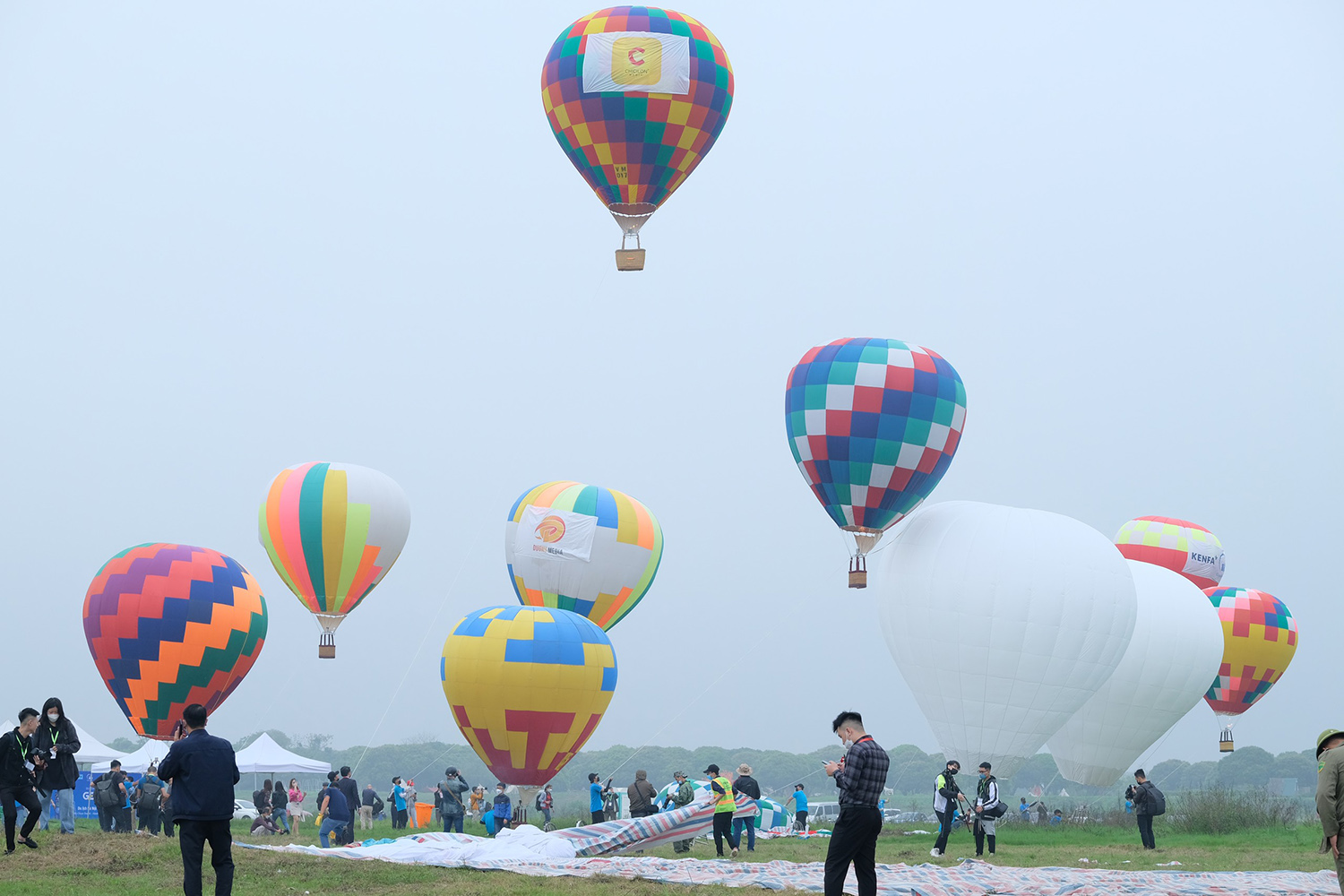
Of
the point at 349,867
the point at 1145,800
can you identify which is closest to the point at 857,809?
the point at 349,867

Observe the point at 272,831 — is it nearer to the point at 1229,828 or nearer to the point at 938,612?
the point at 938,612

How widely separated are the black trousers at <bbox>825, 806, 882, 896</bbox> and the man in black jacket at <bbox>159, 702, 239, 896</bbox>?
405 centimetres

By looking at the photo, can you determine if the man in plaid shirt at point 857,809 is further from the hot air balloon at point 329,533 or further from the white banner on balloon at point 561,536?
the hot air balloon at point 329,533

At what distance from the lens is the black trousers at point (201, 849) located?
962cm

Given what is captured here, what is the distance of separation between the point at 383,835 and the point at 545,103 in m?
14.4

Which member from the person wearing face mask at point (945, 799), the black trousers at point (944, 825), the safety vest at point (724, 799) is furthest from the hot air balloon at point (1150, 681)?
the safety vest at point (724, 799)

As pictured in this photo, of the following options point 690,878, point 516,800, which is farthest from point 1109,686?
point 690,878

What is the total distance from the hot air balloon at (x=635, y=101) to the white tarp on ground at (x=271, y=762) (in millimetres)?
16605

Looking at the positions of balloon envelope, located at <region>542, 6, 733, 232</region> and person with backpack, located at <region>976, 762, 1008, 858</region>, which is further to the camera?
balloon envelope, located at <region>542, 6, 733, 232</region>

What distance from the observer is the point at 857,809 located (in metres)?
9.91

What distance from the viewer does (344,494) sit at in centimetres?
3127

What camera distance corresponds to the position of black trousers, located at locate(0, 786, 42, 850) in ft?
44.0

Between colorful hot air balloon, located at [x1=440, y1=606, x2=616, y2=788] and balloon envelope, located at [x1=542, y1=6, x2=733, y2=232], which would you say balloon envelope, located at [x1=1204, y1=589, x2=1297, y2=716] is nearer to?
balloon envelope, located at [x1=542, y1=6, x2=733, y2=232]

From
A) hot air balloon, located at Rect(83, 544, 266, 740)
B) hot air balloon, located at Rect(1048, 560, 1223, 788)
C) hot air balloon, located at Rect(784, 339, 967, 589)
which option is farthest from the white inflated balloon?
hot air balloon, located at Rect(83, 544, 266, 740)
